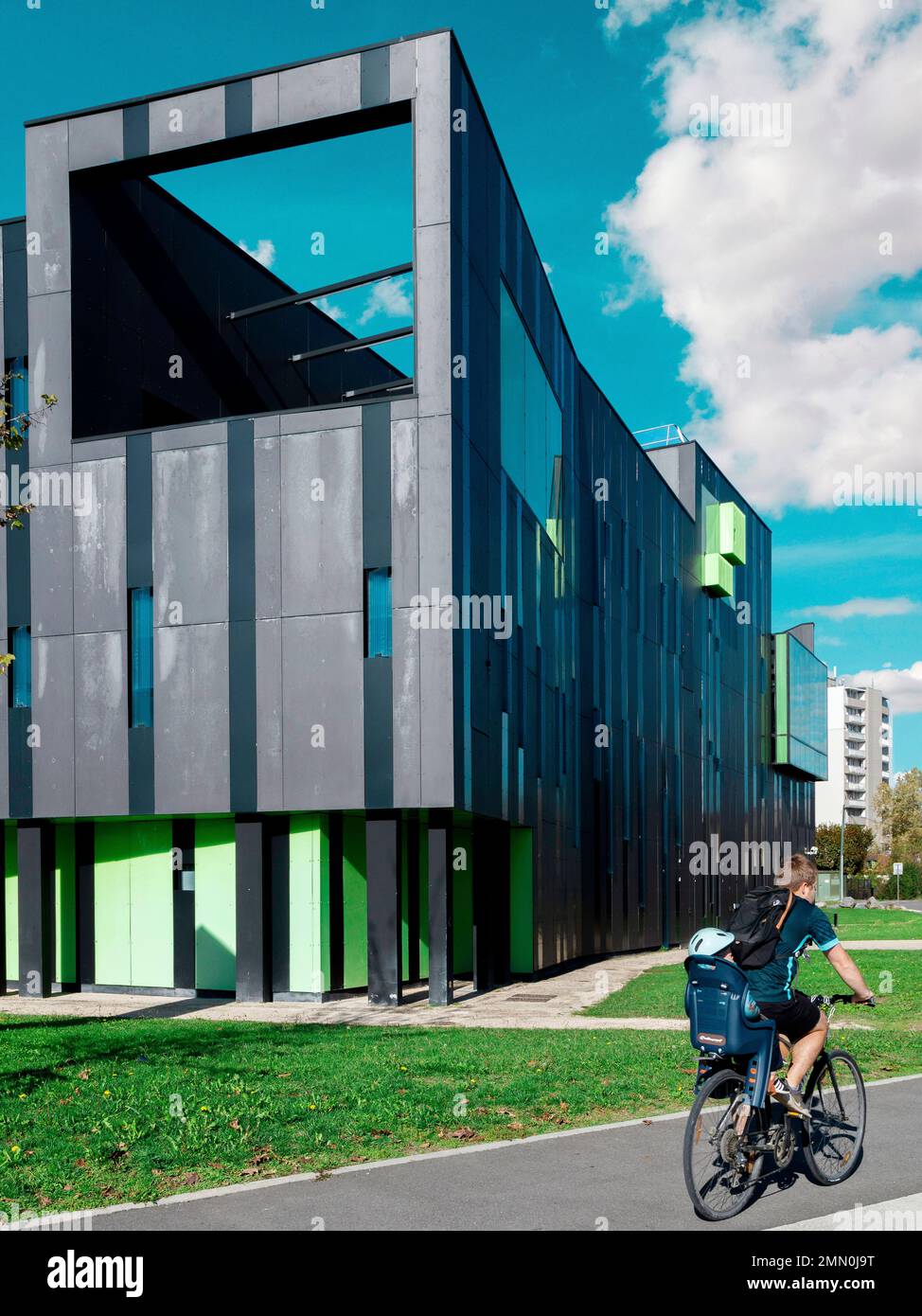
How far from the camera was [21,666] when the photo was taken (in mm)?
19938

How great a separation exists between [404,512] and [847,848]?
10698 centimetres

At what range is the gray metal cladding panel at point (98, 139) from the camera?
19.7 metres

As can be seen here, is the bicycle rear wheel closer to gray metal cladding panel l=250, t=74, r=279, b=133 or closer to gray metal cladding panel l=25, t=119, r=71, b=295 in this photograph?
gray metal cladding panel l=250, t=74, r=279, b=133

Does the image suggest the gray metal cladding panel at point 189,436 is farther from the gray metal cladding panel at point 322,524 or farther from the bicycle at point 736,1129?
the bicycle at point 736,1129

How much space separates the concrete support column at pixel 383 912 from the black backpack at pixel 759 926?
10992 mm

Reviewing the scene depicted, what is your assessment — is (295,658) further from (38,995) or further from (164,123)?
(164,123)

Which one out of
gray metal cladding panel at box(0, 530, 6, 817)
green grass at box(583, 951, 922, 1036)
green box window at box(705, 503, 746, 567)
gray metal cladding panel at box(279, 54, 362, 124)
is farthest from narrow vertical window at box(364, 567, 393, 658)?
green box window at box(705, 503, 746, 567)

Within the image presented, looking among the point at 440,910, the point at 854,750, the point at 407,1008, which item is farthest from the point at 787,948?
the point at 854,750

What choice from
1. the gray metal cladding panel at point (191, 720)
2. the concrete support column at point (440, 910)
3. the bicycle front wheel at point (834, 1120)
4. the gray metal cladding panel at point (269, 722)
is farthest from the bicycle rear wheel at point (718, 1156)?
the gray metal cladding panel at point (191, 720)

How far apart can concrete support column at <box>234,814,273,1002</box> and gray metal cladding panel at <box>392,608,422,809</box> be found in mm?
2757

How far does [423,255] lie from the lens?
1786cm

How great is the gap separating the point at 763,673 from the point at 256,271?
3665 centimetres

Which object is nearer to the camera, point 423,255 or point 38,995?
point 423,255
